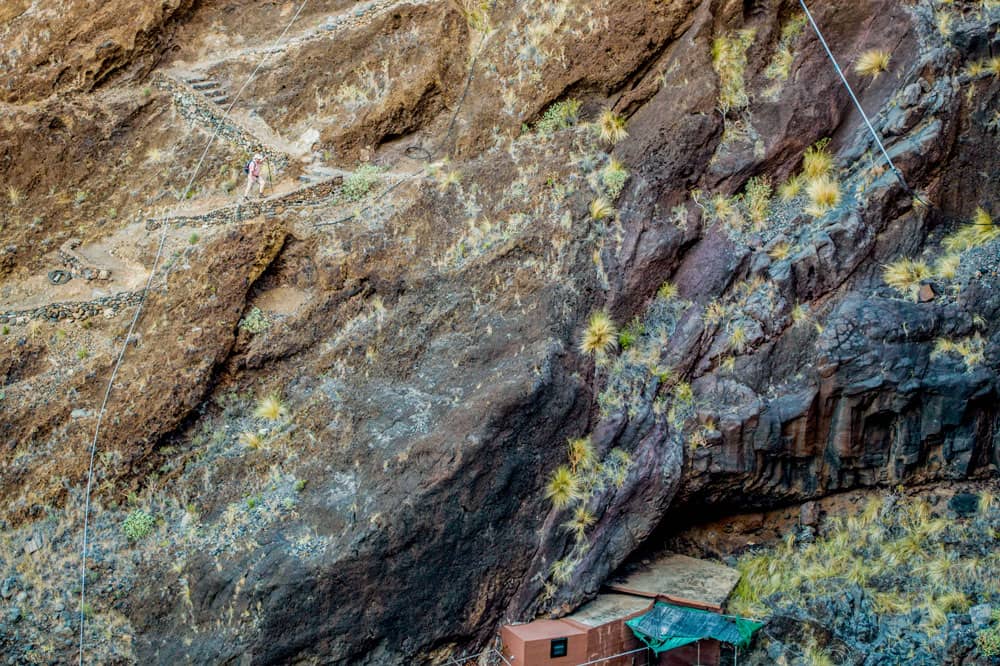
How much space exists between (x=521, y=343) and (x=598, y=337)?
114cm

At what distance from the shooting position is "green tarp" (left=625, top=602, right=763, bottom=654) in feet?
34.9

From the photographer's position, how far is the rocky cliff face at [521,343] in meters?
10.6

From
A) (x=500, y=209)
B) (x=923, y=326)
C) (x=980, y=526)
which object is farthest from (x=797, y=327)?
(x=500, y=209)

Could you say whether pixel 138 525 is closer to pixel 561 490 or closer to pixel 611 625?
pixel 561 490

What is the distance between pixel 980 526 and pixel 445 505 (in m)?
7.28

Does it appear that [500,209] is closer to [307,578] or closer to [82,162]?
[307,578]

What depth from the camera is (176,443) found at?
1162 centimetres

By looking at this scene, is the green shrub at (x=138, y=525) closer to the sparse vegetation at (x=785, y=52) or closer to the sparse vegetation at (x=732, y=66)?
the sparse vegetation at (x=732, y=66)

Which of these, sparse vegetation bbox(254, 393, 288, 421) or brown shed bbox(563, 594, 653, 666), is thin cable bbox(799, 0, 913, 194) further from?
sparse vegetation bbox(254, 393, 288, 421)

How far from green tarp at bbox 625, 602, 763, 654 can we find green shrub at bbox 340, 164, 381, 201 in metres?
7.90

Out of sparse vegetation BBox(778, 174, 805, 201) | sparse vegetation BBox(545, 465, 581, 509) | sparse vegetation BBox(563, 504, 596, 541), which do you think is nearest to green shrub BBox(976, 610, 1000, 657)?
sparse vegetation BBox(563, 504, 596, 541)

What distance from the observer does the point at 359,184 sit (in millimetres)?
13727

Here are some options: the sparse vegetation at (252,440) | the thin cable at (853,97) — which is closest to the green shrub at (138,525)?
the sparse vegetation at (252,440)

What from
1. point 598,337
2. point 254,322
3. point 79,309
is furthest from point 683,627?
point 79,309
